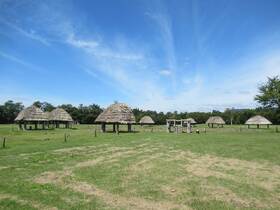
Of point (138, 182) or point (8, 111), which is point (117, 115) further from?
point (8, 111)

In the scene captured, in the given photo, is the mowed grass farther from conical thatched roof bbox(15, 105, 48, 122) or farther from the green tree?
the green tree

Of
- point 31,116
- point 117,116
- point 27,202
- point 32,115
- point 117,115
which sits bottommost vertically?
point 27,202

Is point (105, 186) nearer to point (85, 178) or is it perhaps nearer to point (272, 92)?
point (85, 178)

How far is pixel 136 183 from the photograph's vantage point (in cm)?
1025

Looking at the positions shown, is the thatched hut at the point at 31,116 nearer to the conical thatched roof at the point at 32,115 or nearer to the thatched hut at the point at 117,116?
the conical thatched roof at the point at 32,115

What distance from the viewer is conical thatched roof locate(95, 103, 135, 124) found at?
139 feet

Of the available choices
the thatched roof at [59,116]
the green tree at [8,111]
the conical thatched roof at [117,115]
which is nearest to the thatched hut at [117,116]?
the conical thatched roof at [117,115]

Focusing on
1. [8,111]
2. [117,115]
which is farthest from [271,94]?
[8,111]

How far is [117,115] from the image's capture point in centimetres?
4262

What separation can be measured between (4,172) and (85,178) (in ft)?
11.7

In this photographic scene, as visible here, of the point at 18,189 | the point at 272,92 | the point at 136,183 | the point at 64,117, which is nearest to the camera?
the point at 18,189

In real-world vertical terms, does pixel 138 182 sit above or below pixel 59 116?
below

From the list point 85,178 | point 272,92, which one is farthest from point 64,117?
point 85,178

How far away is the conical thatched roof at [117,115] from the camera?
1663 inches
